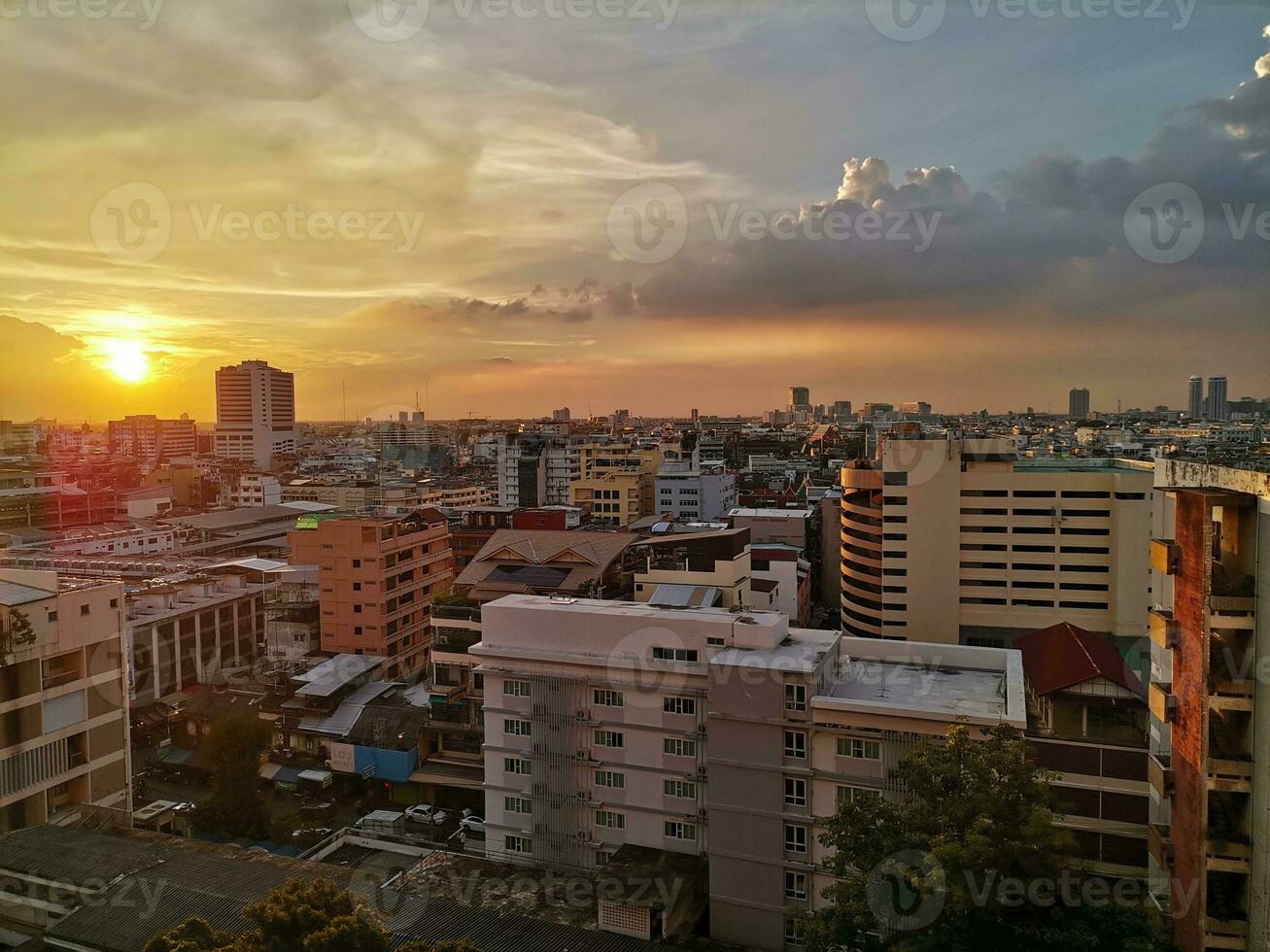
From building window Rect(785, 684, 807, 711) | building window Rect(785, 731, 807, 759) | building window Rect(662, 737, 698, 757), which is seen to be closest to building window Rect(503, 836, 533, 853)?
building window Rect(662, 737, 698, 757)

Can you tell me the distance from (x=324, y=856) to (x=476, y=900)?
3370 mm

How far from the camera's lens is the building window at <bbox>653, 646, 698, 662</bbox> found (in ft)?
38.1

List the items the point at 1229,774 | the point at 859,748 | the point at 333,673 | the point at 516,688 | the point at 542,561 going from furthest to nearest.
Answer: the point at 542,561, the point at 333,673, the point at 516,688, the point at 859,748, the point at 1229,774

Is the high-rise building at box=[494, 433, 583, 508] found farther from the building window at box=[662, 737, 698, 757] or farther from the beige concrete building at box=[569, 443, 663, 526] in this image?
the building window at box=[662, 737, 698, 757]

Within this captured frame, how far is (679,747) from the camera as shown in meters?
11.4

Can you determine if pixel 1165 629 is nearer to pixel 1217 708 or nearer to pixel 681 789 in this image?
pixel 1217 708

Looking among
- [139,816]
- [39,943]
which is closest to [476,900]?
[39,943]

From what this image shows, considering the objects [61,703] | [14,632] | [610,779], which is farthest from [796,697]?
[14,632]

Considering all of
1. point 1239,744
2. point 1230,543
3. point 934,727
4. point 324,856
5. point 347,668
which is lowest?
point 324,856

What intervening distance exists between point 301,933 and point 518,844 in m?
6.38

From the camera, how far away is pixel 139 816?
13109 mm

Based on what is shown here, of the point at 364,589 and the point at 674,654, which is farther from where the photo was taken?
the point at 364,589

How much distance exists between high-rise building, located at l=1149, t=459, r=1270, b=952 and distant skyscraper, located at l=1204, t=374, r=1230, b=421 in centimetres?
5354

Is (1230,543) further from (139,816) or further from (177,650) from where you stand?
(177,650)
